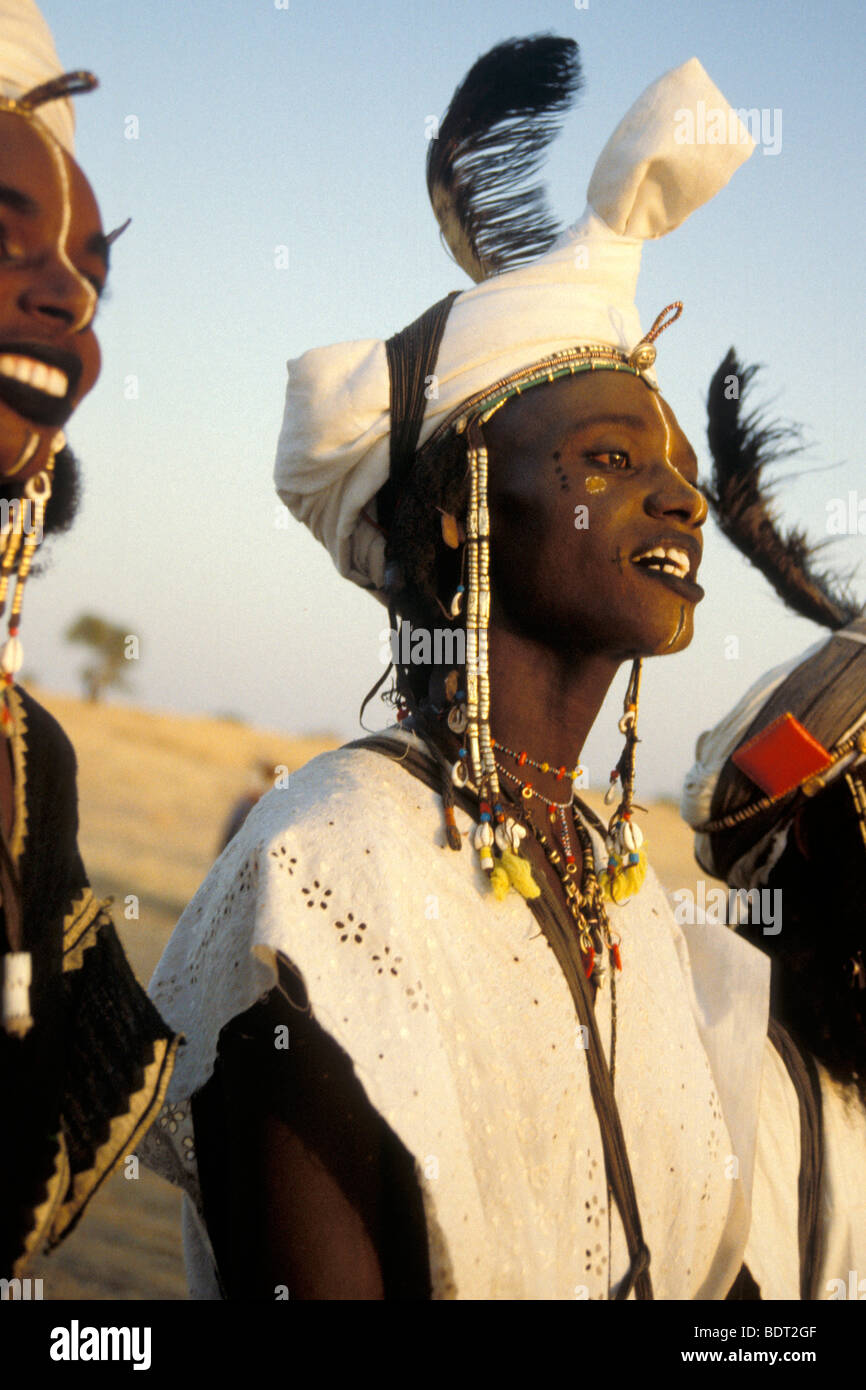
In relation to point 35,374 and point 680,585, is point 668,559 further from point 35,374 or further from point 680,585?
point 35,374

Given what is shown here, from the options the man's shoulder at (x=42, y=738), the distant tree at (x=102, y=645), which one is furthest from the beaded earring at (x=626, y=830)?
the distant tree at (x=102, y=645)

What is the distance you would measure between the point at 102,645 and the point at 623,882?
35031 millimetres

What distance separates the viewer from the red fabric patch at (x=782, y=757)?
329 cm

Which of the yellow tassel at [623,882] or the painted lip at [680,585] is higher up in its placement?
the painted lip at [680,585]

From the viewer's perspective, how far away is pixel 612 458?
9.06ft

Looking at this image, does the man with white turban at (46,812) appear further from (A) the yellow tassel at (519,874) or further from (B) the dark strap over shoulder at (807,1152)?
(B) the dark strap over shoulder at (807,1152)

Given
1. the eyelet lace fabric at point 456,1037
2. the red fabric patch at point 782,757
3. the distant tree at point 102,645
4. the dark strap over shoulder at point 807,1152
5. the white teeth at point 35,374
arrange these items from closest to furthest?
the white teeth at point 35,374 → the eyelet lace fabric at point 456,1037 → the dark strap over shoulder at point 807,1152 → the red fabric patch at point 782,757 → the distant tree at point 102,645

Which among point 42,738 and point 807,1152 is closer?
point 42,738

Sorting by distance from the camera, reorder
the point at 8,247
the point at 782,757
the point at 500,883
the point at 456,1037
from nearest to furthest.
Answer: the point at 8,247 < the point at 456,1037 < the point at 500,883 < the point at 782,757

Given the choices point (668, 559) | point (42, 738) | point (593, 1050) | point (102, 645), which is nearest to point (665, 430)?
point (668, 559)

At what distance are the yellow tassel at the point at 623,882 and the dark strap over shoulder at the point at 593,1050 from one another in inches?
8.2

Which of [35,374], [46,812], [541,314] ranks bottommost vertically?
[46,812]

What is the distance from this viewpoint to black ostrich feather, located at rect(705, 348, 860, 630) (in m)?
3.60

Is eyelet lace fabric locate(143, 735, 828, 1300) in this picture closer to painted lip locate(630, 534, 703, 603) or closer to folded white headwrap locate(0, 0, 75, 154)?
painted lip locate(630, 534, 703, 603)
